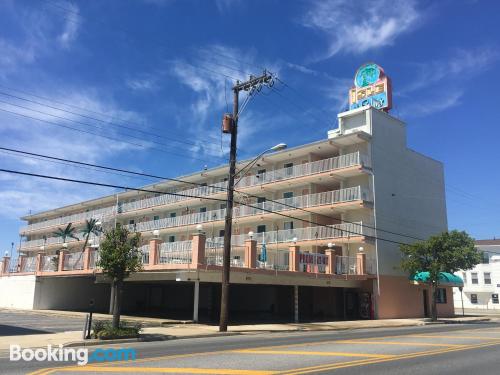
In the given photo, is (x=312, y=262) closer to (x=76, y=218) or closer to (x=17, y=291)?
(x=17, y=291)

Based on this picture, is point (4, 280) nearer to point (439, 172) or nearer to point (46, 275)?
point (46, 275)

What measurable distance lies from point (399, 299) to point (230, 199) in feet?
69.6

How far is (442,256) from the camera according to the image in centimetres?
3547

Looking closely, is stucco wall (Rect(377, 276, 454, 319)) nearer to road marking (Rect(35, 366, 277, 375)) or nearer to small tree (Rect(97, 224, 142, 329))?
small tree (Rect(97, 224, 142, 329))

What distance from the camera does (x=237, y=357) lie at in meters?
12.7

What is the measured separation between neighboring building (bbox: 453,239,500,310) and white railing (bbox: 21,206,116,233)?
157 ft

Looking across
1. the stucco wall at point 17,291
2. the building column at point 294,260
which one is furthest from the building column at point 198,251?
the stucco wall at point 17,291

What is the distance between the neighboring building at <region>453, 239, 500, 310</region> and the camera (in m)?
69.3

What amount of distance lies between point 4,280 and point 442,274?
36.3 meters

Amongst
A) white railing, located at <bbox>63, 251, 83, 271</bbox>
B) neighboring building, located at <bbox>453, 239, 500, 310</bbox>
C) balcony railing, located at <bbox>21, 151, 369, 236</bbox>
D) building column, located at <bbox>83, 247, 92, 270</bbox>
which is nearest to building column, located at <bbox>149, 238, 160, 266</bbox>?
balcony railing, located at <bbox>21, 151, 369, 236</bbox>

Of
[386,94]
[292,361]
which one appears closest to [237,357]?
[292,361]

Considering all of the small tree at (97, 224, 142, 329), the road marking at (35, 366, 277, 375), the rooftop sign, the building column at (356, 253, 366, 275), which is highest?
the rooftop sign

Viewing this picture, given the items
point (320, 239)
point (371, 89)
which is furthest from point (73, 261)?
point (371, 89)

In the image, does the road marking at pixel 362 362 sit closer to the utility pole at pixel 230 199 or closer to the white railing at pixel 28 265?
the utility pole at pixel 230 199
